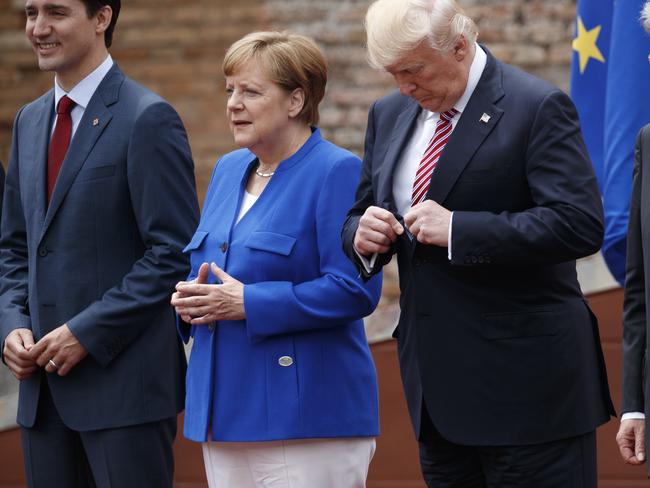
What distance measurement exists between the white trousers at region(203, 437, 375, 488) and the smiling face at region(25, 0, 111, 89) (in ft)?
3.77

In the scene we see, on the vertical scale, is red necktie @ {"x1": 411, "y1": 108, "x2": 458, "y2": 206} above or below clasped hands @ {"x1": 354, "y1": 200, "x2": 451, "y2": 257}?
above

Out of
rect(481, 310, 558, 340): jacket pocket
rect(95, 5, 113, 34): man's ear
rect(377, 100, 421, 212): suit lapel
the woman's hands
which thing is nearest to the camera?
rect(481, 310, 558, 340): jacket pocket

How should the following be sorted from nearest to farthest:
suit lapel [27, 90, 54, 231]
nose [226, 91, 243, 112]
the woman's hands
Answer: the woman's hands
nose [226, 91, 243, 112]
suit lapel [27, 90, 54, 231]

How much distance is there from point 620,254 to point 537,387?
107 centimetres

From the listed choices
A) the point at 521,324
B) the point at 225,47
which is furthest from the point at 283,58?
the point at 225,47

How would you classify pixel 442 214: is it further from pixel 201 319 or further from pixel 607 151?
pixel 607 151

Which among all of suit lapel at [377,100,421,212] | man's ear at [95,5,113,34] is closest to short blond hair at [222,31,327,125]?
suit lapel at [377,100,421,212]

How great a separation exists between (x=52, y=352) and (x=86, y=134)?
2.00ft

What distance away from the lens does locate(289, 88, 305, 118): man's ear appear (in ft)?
10.8

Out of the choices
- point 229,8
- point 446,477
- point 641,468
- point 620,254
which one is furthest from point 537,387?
point 229,8

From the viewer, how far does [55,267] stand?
11.3 feet

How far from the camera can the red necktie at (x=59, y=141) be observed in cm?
351

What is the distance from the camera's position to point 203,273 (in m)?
3.18

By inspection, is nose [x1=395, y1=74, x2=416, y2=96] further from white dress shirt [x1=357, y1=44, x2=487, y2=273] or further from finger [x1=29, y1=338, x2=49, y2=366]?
finger [x1=29, y1=338, x2=49, y2=366]
